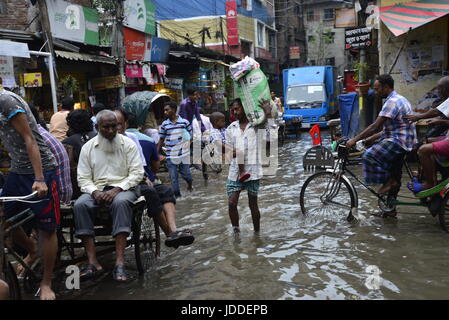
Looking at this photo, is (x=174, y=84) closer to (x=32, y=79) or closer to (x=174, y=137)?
(x=32, y=79)

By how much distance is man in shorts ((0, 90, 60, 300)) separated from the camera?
12.4ft

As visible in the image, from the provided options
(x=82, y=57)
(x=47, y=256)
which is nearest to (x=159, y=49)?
(x=82, y=57)

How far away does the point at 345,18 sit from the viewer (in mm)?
16906

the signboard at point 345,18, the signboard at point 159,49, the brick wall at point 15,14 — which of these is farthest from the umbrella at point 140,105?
the signboard at point 345,18

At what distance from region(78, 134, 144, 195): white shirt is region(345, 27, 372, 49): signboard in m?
9.80

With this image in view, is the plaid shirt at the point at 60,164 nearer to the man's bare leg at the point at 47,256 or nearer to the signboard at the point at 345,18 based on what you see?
the man's bare leg at the point at 47,256

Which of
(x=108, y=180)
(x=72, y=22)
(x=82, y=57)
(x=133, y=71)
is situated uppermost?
(x=72, y=22)

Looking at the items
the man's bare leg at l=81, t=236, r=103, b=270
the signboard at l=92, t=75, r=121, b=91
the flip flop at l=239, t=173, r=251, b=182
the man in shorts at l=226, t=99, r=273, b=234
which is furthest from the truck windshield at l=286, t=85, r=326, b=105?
the man's bare leg at l=81, t=236, r=103, b=270

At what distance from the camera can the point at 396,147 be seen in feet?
20.0

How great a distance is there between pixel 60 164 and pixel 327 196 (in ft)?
12.4

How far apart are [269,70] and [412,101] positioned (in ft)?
101

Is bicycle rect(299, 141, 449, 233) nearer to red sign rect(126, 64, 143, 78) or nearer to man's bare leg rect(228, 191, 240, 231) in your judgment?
man's bare leg rect(228, 191, 240, 231)

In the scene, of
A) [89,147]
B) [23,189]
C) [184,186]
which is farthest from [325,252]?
[184,186]
